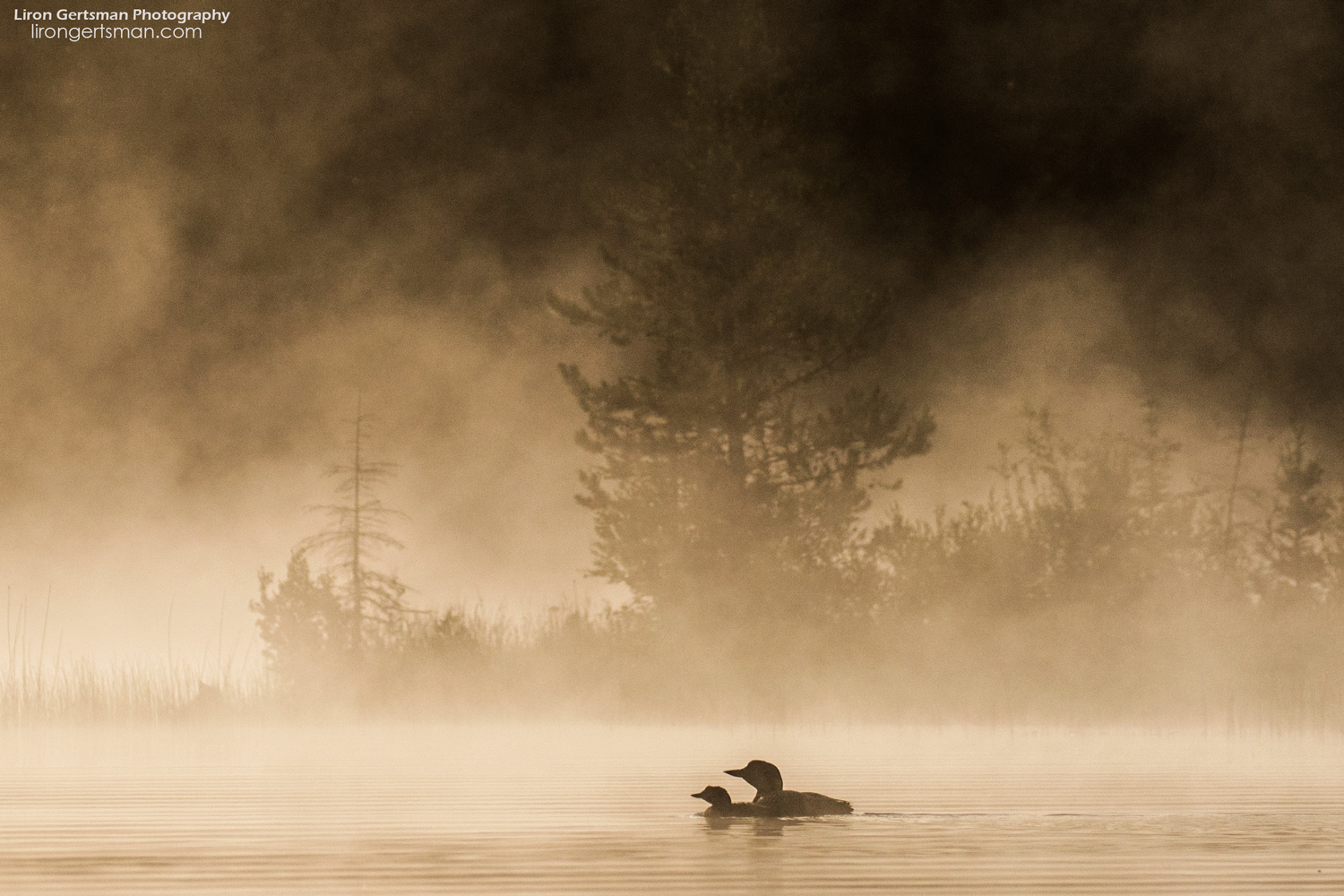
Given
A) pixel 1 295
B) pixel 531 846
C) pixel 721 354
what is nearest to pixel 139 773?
pixel 531 846

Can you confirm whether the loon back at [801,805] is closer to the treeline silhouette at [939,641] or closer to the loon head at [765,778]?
the loon head at [765,778]

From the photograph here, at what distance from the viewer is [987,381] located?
4297cm

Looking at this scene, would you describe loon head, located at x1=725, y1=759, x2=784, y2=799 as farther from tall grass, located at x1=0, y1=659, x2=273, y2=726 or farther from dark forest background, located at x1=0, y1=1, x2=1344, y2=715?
dark forest background, located at x1=0, y1=1, x2=1344, y2=715

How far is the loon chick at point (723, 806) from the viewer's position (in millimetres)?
8398

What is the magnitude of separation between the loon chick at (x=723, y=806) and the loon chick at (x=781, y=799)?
7cm

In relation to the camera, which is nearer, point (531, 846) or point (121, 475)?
point (531, 846)

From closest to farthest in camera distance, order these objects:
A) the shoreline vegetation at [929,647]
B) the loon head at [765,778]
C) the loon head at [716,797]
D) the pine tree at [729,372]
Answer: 1. the loon head at [716,797]
2. the loon head at [765,778]
3. the shoreline vegetation at [929,647]
4. the pine tree at [729,372]

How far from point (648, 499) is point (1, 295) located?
28824mm

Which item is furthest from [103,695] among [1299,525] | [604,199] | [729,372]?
[1299,525]

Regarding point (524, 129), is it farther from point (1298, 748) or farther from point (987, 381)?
point (1298, 748)

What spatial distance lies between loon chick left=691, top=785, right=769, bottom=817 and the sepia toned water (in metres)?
0.10

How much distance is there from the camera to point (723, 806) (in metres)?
8.46

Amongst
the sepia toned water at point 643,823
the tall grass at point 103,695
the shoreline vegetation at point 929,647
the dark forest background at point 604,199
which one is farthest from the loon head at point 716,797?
the dark forest background at point 604,199

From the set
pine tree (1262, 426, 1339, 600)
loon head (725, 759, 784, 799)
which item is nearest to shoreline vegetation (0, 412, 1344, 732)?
pine tree (1262, 426, 1339, 600)
